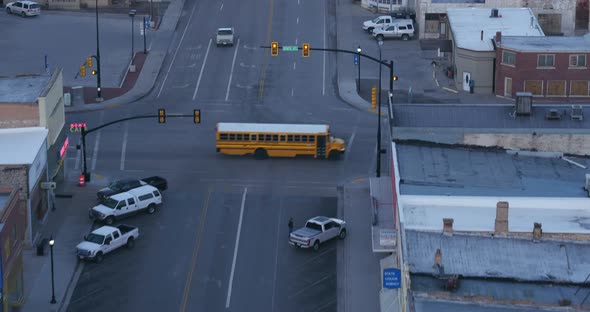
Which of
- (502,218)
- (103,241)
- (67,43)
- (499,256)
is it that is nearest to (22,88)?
(103,241)

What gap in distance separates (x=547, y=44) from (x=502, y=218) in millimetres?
45424

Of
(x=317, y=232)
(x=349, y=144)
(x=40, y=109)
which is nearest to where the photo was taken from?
(x=317, y=232)

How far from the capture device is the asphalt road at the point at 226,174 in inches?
2781

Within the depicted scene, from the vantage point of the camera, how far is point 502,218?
62.2 m

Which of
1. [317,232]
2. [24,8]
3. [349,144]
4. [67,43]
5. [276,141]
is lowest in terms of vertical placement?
[317,232]

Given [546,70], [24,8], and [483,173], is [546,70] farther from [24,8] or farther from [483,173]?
[24,8]

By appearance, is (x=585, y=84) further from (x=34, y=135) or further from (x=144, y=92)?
(x=34, y=135)

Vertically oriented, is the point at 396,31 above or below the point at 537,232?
above

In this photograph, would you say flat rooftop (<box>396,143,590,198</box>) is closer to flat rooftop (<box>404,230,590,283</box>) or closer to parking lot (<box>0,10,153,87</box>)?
flat rooftop (<box>404,230,590,283</box>)

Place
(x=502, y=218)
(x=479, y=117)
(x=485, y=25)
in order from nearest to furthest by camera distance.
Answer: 1. (x=502, y=218)
2. (x=479, y=117)
3. (x=485, y=25)

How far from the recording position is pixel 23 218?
7450 centimetres

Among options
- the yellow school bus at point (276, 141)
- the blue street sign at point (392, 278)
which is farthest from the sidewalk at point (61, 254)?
the blue street sign at point (392, 278)

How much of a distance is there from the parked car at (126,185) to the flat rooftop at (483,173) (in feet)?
52.5

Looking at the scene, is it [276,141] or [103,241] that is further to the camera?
[276,141]
